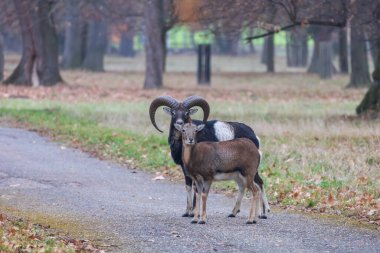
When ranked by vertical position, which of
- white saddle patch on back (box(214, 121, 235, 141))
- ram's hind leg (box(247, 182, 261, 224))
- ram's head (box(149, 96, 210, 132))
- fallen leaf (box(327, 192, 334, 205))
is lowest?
fallen leaf (box(327, 192, 334, 205))

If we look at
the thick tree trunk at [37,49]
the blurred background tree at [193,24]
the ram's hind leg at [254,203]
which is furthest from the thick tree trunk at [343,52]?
the ram's hind leg at [254,203]

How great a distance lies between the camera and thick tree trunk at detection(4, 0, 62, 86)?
46.3m

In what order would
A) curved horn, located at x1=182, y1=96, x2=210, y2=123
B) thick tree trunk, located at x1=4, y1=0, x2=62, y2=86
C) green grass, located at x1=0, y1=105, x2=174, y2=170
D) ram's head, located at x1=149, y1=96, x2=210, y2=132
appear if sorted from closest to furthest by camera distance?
1. ram's head, located at x1=149, y1=96, x2=210, y2=132
2. curved horn, located at x1=182, y1=96, x2=210, y2=123
3. green grass, located at x1=0, y1=105, x2=174, y2=170
4. thick tree trunk, located at x1=4, y1=0, x2=62, y2=86

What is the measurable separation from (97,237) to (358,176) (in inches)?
266

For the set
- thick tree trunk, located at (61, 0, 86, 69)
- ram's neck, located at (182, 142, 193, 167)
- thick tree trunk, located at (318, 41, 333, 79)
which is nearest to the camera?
ram's neck, located at (182, 142, 193, 167)

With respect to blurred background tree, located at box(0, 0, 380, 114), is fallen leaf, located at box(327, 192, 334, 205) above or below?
below

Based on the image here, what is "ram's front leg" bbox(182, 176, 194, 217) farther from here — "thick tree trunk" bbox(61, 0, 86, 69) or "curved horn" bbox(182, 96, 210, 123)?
"thick tree trunk" bbox(61, 0, 86, 69)

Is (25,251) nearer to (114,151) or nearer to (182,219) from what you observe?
(182,219)

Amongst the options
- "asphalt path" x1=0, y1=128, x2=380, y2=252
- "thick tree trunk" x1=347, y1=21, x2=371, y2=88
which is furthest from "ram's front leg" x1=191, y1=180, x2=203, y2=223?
"thick tree trunk" x1=347, y1=21, x2=371, y2=88

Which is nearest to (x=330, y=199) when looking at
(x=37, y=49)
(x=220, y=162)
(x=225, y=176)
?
(x=225, y=176)

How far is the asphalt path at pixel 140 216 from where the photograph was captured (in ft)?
41.0

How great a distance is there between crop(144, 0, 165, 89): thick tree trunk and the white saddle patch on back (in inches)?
1274

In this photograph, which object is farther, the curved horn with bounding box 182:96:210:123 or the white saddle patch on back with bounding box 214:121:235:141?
the curved horn with bounding box 182:96:210:123

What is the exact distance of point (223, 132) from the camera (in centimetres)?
1567
